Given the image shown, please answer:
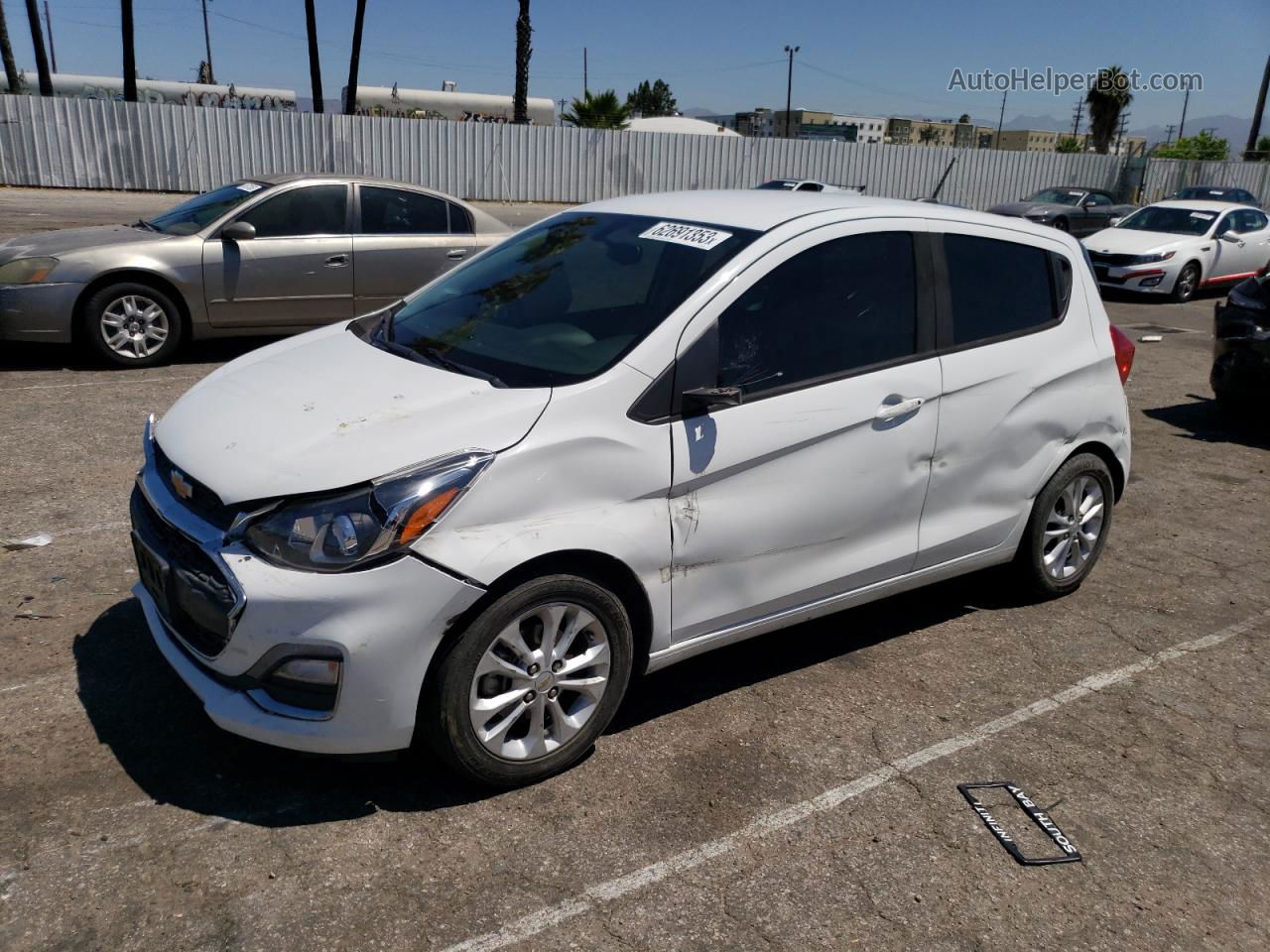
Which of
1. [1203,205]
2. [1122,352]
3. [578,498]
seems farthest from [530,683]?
[1203,205]

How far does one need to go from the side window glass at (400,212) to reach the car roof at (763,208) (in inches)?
198

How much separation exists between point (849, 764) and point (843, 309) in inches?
64.7

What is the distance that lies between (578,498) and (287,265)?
6.38 metres

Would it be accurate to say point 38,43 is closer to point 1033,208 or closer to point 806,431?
point 1033,208

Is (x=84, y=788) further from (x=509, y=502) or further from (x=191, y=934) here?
(x=509, y=502)

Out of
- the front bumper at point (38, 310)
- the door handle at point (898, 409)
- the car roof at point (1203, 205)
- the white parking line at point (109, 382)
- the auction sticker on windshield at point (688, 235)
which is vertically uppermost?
Answer: the auction sticker on windshield at point (688, 235)

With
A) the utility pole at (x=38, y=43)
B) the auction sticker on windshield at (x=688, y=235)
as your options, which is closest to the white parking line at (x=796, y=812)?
the auction sticker on windshield at (x=688, y=235)

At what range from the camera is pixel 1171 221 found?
56.9 feet

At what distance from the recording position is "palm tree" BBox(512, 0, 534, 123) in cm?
3375

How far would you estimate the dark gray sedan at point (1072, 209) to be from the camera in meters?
21.8

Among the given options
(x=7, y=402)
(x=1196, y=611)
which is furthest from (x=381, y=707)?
(x=7, y=402)

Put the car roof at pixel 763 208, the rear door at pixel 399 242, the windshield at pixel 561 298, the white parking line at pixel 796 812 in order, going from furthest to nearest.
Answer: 1. the rear door at pixel 399 242
2. the car roof at pixel 763 208
3. the windshield at pixel 561 298
4. the white parking line at pixel 796 812

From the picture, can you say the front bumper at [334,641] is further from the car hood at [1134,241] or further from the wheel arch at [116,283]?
the car hood at [1134,241]

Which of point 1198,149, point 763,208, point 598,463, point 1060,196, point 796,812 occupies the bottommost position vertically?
point 796,812
